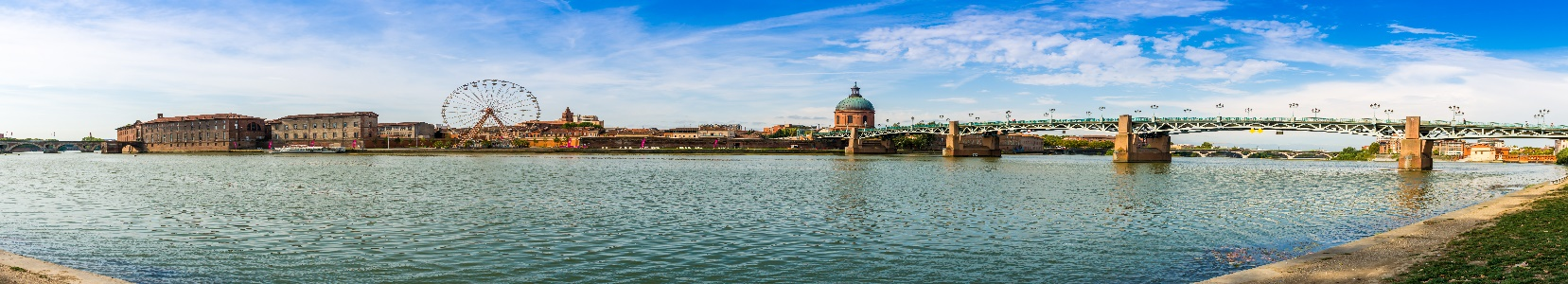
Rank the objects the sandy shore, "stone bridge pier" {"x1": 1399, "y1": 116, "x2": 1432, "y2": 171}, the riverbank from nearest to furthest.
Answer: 1. the riverbank
2. the sandy shore
3. "stone bridge pier" {"x1": 1399, "y1": 116, "x2": 1432, "y2": 171}

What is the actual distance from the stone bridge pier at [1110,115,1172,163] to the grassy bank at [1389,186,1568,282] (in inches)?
Result: 5301

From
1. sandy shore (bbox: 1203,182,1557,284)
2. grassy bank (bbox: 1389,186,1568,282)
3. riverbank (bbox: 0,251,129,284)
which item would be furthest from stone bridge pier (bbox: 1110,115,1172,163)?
riverbank (bbox: 0,251,129,284)

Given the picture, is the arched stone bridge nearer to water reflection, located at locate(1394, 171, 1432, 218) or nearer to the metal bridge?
the metal bridge

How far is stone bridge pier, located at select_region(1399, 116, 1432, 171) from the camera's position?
4547 inches

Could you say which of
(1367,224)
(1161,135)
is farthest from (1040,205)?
(1161,135)

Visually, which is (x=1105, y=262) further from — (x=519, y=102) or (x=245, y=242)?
(x=519, y=102)

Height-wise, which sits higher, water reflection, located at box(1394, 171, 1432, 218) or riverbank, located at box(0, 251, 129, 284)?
riverbank, located at box(0, 251, 129, 284)

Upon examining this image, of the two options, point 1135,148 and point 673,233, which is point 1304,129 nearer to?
point 1135,148

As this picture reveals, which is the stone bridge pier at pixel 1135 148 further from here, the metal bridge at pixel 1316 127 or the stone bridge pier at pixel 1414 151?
the stone bridge pier at pixel 1414 151

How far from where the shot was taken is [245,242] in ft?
85.7

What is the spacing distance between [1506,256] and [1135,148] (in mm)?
152201

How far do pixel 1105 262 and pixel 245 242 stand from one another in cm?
2339

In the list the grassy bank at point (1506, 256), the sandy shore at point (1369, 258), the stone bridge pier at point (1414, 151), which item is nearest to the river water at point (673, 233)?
the sandy shore at point (1369, 258)

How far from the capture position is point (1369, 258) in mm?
20375
